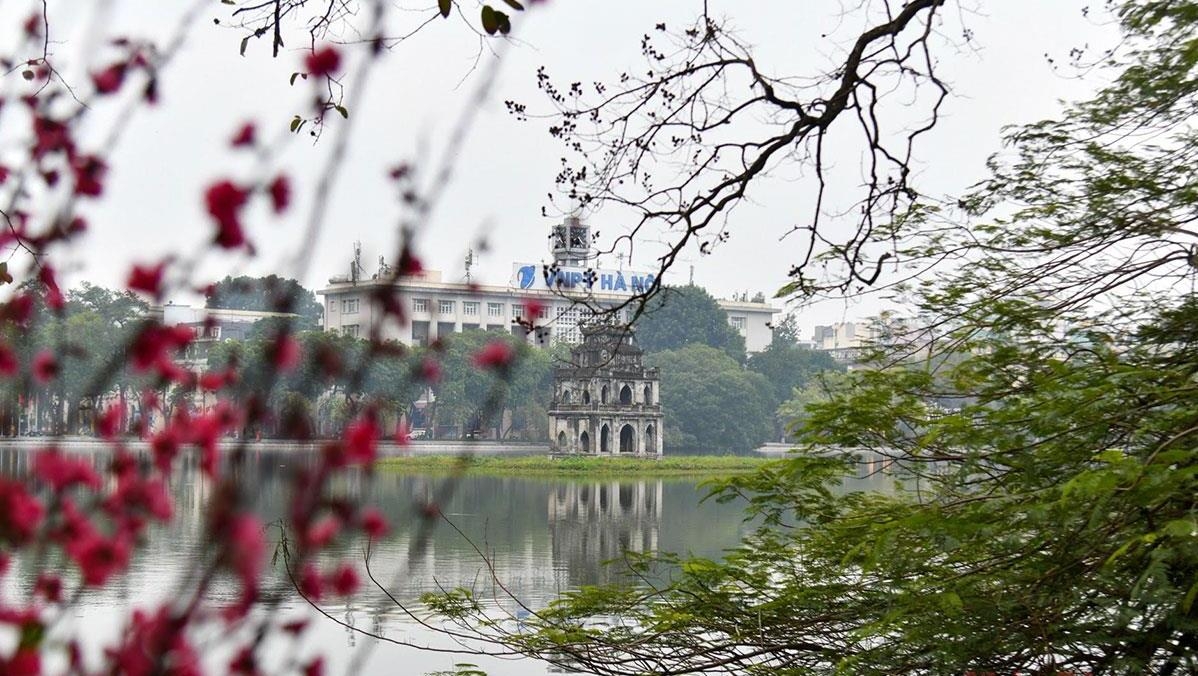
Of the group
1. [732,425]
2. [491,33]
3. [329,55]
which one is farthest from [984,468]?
[732,425]

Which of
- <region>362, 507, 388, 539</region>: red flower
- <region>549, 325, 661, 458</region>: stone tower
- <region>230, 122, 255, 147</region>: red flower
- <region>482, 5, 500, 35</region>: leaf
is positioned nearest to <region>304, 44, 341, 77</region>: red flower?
<region>230, 122, 255, 147</region>: red flower

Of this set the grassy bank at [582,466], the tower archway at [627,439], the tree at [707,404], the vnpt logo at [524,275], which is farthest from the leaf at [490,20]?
the vnpt logo at [524,275]

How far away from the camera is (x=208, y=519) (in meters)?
1.08

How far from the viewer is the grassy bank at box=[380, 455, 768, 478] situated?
3575cm

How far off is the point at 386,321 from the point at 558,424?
128ft

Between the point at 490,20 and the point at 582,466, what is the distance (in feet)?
116

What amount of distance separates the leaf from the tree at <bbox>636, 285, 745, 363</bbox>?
163 feet

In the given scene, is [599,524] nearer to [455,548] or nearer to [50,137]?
[455,548]

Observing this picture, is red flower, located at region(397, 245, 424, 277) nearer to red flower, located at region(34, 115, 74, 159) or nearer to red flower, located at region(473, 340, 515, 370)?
red flower, located at region(473, 340, 515, 370)

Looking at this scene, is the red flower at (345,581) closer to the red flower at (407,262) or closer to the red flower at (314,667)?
the red flower at (314,667)

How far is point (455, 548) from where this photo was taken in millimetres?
18469

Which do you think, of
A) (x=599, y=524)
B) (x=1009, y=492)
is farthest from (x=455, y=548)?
(x=1009, y=492)

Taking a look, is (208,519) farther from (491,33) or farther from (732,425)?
(732,425)

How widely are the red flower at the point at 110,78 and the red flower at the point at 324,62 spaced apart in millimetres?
351
